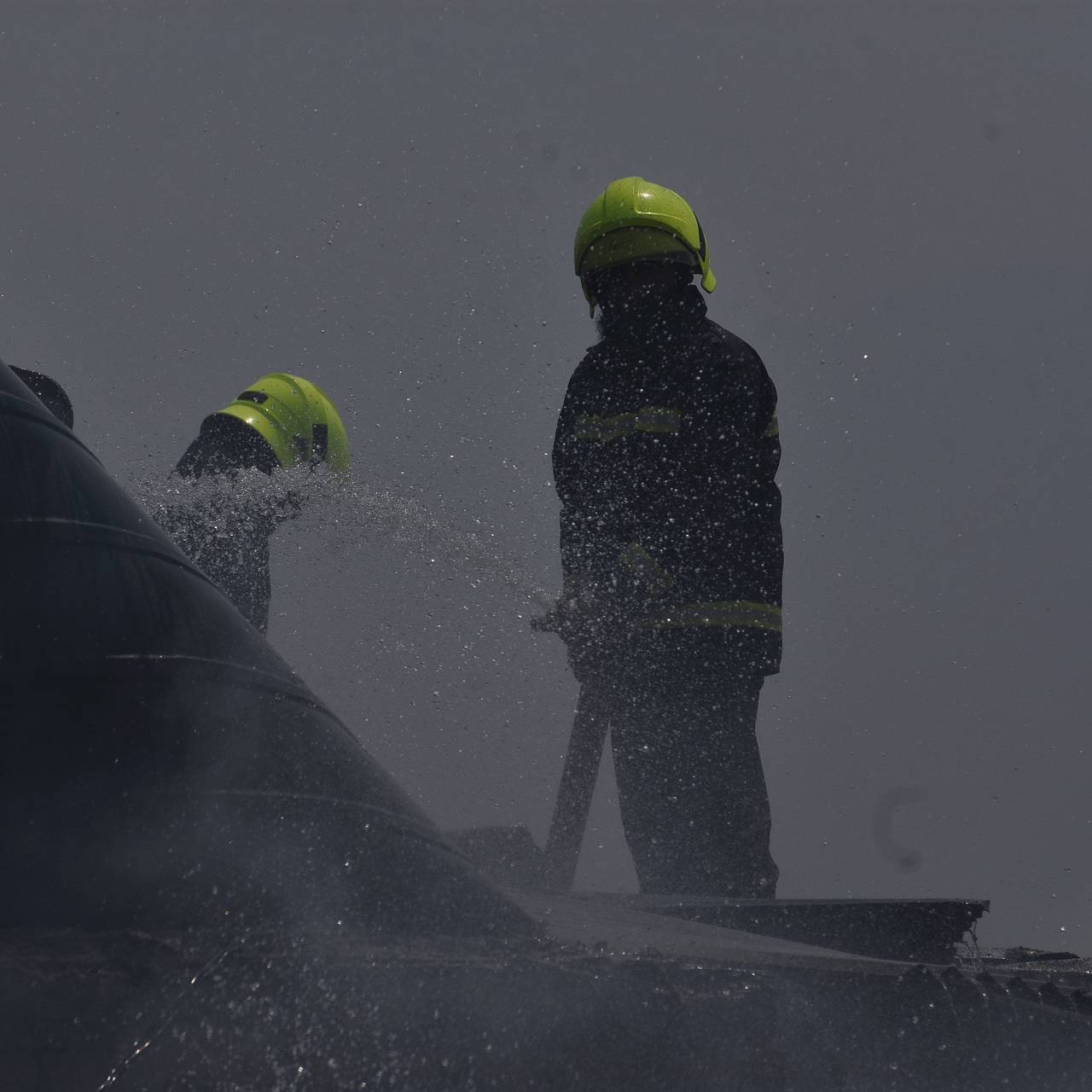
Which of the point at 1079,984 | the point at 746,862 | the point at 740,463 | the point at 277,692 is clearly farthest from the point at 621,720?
the point at 277,692

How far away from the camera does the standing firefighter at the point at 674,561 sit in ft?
11.0

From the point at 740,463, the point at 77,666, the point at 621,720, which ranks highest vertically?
the point at 740,463

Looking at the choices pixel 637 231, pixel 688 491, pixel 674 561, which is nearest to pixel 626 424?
pixel 688 491

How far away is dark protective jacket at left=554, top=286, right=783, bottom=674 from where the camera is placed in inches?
132

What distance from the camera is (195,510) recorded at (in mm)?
4551

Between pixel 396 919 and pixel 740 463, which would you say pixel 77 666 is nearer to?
pixel 396 919

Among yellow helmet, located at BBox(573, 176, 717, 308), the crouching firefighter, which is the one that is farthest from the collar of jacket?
the crouching firefighter

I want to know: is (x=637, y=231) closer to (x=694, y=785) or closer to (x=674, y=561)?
(x=674, y=561)

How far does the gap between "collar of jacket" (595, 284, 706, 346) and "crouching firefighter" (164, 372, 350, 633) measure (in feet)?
5.45

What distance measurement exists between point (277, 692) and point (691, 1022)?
2.27ft

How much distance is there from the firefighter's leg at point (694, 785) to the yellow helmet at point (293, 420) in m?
2.35

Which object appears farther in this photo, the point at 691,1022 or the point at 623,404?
the point at 623,404

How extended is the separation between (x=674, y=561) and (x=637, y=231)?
3.06 ft

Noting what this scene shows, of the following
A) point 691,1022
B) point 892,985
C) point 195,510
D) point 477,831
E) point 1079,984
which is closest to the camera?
point 691,1022
